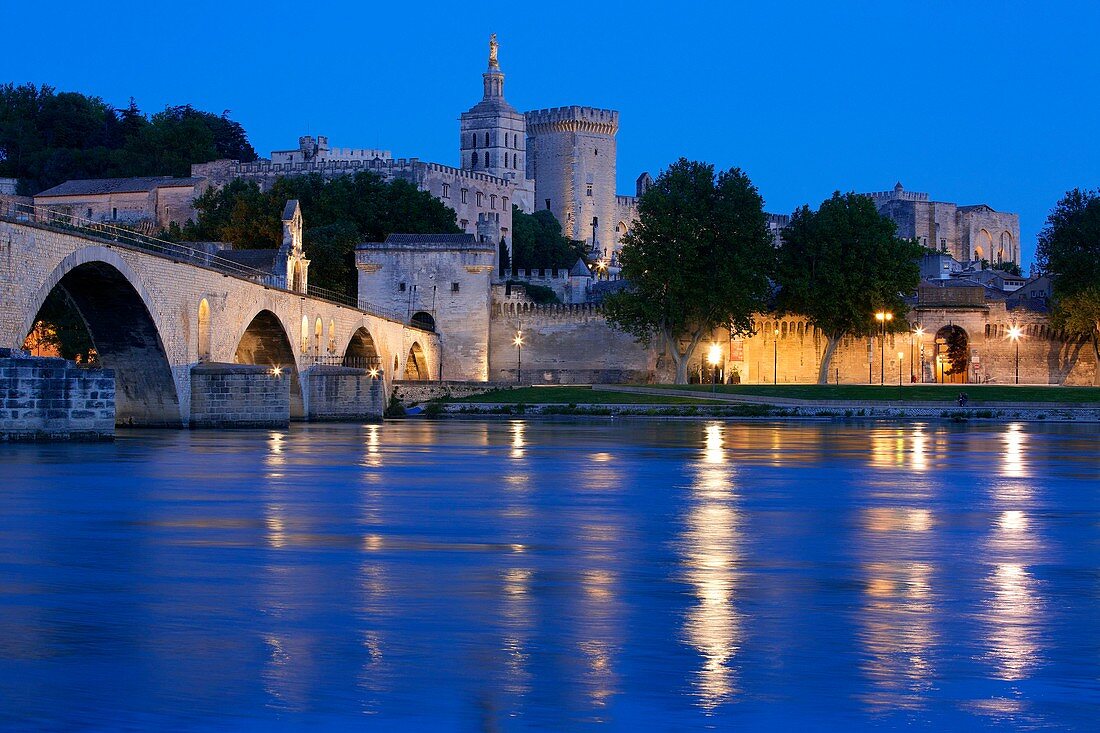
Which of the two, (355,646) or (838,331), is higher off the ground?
(838,331)

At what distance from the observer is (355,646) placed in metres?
11.9

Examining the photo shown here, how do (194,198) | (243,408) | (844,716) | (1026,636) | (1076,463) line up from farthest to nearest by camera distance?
(194,198) → (243,408) → (1076,463) → (1026,636) → (844,716)

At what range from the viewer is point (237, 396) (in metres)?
49.2

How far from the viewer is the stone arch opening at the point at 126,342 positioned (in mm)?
42469

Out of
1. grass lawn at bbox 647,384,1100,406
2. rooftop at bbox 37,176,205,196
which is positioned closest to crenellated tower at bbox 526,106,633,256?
rooftop at bbox 37,176,205,196

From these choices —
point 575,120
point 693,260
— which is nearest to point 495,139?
point 575,120

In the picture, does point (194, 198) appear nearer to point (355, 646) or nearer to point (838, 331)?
point (838, 331)

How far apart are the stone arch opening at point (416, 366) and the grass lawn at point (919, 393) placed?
53.8 ft

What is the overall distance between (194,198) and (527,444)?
7685cm

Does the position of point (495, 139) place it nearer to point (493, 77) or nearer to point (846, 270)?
point (493, 77)

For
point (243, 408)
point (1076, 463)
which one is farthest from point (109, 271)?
point (1076, 463)

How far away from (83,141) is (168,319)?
97772mm

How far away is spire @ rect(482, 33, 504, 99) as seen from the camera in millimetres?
156625

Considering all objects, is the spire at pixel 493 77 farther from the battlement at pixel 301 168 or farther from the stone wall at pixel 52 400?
the stone wall at pixel 52 400
